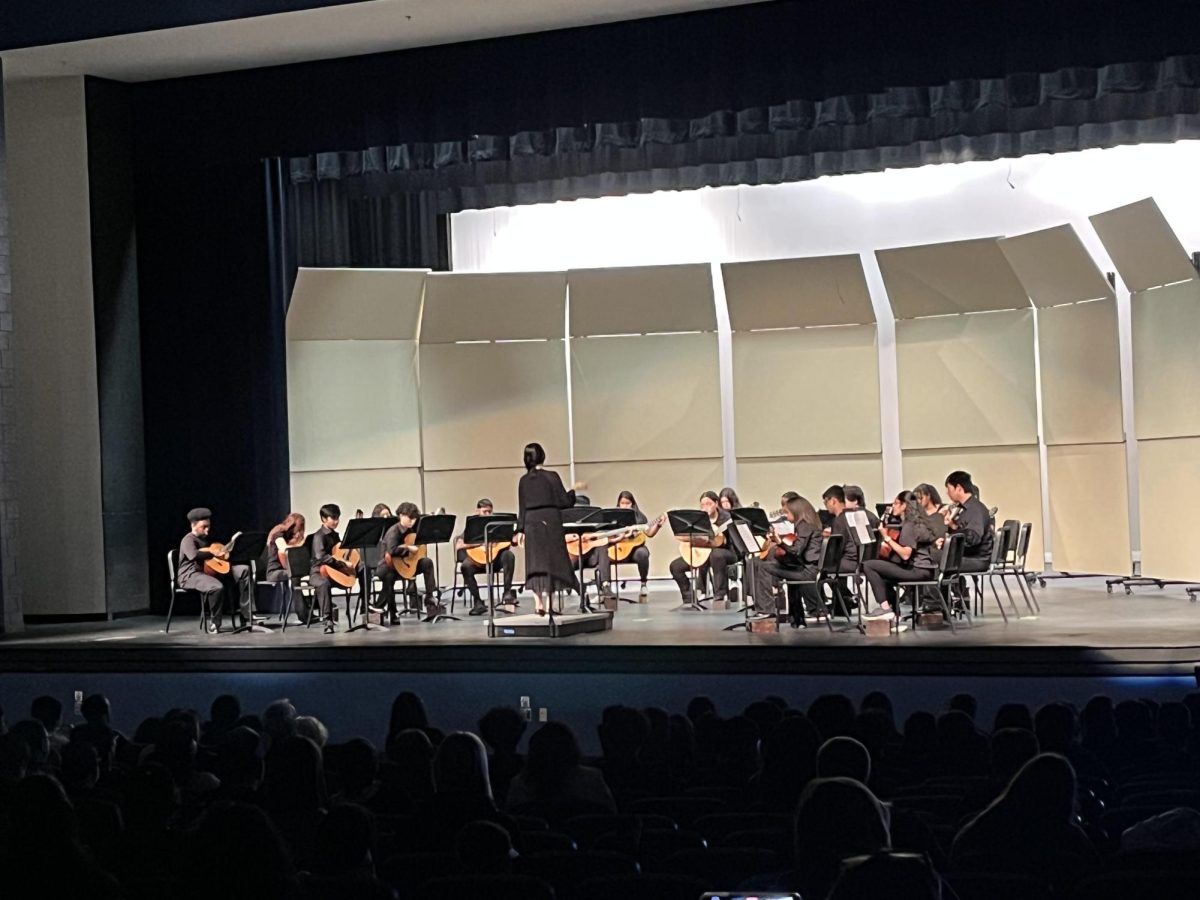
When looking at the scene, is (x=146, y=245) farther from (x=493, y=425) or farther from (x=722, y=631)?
(x=722, y=631)

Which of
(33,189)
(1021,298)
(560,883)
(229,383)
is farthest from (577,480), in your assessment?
(560,883)

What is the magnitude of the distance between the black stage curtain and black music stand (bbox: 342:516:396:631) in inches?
107

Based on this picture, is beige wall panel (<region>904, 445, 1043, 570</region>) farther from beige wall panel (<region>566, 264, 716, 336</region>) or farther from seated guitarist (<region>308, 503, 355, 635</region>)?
seated guitarist (<region>308, 503, 355, 635</region>)

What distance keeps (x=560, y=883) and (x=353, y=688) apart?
6889 mm

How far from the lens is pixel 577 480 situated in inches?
584

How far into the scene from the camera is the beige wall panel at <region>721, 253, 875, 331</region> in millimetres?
14438

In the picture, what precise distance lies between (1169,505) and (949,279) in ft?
10.3

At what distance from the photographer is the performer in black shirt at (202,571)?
11.2m

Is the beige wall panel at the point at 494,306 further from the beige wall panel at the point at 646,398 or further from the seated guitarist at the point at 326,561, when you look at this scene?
the seated guitarist at the point at 326,561

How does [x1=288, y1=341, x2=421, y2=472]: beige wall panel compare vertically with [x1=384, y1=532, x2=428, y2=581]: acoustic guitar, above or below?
above

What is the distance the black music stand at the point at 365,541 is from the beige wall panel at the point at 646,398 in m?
Result: 3.89

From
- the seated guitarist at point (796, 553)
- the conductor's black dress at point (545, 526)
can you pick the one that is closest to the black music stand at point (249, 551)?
the conductor's black dress at point (545, 526)

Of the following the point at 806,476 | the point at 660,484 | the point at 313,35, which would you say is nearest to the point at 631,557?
the point at 660,484

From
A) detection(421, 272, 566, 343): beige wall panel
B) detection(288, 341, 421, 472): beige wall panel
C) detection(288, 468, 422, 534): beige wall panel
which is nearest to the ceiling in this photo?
detection(288, 341, 421, 472): beige wall panel
